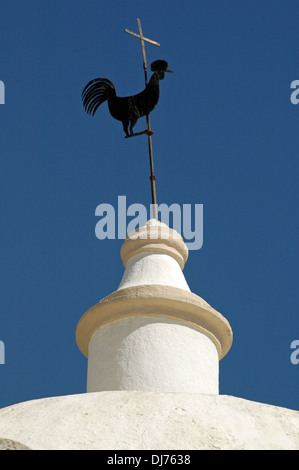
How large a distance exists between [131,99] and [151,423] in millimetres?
5399

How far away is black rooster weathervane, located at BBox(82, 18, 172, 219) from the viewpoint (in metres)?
9.29

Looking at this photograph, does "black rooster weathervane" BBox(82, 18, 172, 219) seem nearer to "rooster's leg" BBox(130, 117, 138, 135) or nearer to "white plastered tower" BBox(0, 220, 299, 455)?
"rooster's leg" BBox(130, 117, 138, 135)

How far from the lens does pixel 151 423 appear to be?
4.99m

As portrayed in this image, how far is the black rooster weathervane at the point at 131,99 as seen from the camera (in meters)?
9.29

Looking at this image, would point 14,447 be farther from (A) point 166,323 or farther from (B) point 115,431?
(A) point 166,323

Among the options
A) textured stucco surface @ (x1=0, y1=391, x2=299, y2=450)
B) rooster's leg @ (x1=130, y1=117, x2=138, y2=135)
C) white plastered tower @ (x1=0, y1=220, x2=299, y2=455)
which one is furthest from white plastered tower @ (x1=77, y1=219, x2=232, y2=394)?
rooster's leg @ (x1=130, y1=117, x2=138, y2=135)

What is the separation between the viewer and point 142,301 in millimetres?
7285

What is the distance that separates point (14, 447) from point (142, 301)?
2713 mm

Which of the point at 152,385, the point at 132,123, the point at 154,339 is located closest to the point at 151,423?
the point at 152,385

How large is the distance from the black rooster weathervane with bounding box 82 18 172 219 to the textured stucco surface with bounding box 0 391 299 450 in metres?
4.14

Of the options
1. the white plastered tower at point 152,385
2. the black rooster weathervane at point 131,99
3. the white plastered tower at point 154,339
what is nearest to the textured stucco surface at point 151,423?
the white plastered tower at point 152,385

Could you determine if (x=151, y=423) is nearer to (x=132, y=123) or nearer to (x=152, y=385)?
(x=152, y=385)

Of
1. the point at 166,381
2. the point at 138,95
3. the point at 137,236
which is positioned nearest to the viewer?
the point at 166,381
